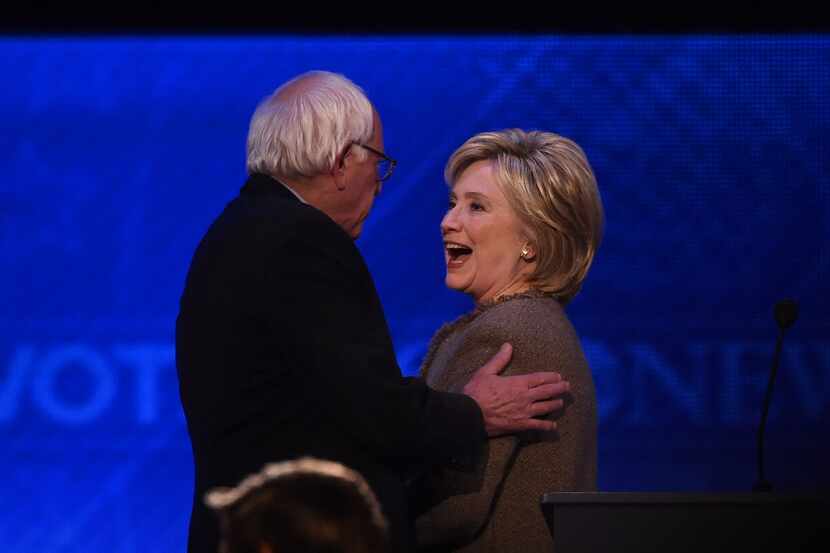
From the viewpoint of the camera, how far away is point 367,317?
Result: 6.29 ft

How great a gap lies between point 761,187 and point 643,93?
20.5 inches


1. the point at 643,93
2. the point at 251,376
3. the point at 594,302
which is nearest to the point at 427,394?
the point at 251,376

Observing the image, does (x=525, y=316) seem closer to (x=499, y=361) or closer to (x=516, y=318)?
(x=516, y=318)

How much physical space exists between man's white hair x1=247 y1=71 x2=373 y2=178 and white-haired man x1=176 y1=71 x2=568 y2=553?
59 mm

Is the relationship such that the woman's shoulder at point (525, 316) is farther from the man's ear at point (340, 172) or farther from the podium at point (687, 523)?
the podium at point (687, 523)

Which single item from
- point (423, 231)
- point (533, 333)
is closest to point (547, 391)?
point (533, 333)

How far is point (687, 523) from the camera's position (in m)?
1.66

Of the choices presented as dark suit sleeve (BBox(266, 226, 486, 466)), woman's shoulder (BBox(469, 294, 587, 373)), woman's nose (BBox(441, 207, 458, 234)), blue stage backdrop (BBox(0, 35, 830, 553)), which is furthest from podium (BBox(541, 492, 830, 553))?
blue stage backdrop (BBox(0, 35, 830, 553))

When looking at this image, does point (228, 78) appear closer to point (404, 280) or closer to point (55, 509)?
point (404, 280)

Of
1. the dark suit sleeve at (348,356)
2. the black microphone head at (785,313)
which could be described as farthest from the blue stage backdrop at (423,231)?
the dark suit sleeve at (348,356)

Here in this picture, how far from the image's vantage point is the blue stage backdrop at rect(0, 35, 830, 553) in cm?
412

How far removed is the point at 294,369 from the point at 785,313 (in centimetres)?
112

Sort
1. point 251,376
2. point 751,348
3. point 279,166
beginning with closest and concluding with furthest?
point 251,376 < point 279,166 < point 751,348

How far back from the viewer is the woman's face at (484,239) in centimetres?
234
